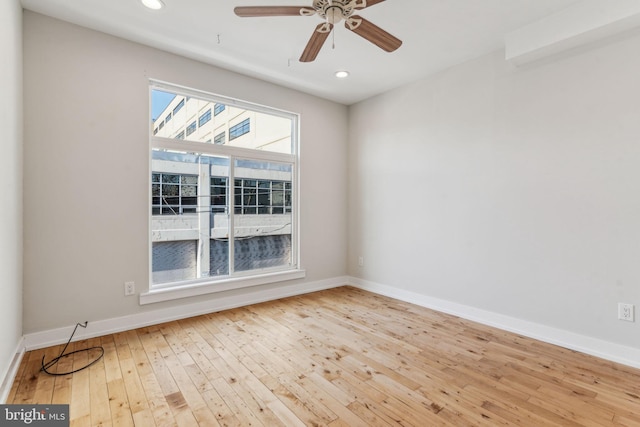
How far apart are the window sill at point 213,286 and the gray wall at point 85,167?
0.08 metres

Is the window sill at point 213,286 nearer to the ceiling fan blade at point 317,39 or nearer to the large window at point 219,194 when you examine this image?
the large window at point 219,194

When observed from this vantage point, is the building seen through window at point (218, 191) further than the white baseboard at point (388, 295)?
Yes

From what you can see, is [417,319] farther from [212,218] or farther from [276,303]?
[212,218]

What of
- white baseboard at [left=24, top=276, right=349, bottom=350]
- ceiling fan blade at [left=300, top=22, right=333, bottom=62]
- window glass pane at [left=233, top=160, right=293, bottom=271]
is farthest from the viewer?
window glass pane at [left=233, top=160, right=293, bottom=271]

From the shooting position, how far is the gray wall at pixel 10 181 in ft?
6.10

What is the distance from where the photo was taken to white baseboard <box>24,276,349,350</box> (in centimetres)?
250

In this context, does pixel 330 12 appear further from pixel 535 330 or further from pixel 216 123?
pixel 535 330

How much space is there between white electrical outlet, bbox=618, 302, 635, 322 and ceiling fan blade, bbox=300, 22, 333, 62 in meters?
2.97

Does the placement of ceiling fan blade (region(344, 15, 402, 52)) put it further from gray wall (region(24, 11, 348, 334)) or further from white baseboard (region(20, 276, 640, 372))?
→ white baseboard (region(20, 276, 640, 372))

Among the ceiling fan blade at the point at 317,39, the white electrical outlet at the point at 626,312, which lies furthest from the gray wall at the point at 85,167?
the white electrical outlet at the point at 626,312

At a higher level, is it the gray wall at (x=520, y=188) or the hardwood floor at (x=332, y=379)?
the gray wall at (x=520, y=188)

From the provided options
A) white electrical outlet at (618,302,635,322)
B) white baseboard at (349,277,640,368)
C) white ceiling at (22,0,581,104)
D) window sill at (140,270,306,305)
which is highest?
white ceiling at (22,0,581,104)

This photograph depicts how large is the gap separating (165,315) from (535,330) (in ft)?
11.6

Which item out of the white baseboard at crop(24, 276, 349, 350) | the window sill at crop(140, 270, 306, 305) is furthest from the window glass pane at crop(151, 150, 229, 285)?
the white baseboard at crop(24, 276, 349, 350)
